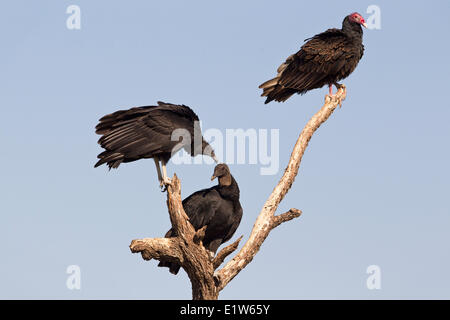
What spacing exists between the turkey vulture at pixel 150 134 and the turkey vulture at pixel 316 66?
1.61 meters

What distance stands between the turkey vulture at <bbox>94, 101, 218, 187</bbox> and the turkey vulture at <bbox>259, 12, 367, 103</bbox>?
1.61 m

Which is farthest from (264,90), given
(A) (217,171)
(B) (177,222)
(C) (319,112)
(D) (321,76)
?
(B) (177,222)

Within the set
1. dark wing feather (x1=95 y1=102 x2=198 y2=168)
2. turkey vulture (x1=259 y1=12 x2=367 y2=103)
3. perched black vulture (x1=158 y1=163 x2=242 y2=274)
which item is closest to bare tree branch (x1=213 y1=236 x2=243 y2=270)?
perched black vulture (x1=158 y1=163 x2=242 y2=274)

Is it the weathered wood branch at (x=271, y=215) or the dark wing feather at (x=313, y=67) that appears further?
the dark wing feather at (x=313, y=67)

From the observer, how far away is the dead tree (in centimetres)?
640

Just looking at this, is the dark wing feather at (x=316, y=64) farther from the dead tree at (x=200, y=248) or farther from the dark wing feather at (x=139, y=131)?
the dead tree at (x=200, y=248)

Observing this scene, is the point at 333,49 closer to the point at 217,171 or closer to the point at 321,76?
the point at 321,76

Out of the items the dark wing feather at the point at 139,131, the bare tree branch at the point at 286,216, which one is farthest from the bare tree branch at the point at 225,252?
the dark wing feather at the point at 139,131

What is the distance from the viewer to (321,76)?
8547mm

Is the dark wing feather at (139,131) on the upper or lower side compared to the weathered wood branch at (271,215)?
upper

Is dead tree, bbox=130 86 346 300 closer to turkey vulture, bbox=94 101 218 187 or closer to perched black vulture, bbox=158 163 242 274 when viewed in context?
perched black vulture, bbox=158 163 242 274

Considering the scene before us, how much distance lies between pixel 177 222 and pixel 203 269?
0.49 m

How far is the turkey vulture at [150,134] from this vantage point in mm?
6836

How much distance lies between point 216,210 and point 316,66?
2.67 meters
